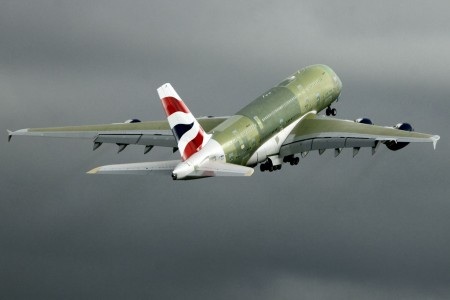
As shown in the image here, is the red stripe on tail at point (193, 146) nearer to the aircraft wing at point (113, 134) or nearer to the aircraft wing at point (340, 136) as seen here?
the aircraft wing at point (113, 134)

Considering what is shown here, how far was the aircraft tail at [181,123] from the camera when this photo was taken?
335 feet

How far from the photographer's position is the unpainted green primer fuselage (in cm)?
11000

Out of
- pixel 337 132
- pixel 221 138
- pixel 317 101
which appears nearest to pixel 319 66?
pixel 317 101

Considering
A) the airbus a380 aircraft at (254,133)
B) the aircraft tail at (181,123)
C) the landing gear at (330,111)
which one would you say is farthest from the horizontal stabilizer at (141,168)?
the landing gear at (330,111)

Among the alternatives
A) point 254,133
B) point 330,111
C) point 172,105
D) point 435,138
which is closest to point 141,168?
point 172,105

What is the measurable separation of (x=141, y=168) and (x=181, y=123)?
5.42 meters

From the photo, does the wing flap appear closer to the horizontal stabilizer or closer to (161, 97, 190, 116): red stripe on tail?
the horizontal stabilizer

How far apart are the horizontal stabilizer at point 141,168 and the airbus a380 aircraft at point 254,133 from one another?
10 cm

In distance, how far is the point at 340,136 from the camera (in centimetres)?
11469

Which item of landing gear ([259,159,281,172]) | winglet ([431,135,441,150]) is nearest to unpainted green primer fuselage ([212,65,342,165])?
landing gear ([259,159,281,172])

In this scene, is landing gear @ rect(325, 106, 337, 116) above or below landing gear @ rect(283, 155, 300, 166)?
above

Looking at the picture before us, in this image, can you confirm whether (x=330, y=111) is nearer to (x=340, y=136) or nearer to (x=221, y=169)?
(x=340, y=136)

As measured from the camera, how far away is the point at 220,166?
10144 cm

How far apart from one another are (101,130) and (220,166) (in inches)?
716
